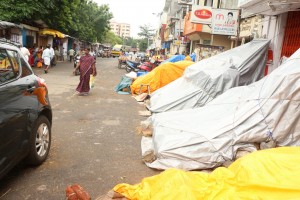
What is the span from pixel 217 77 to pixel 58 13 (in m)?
18.1

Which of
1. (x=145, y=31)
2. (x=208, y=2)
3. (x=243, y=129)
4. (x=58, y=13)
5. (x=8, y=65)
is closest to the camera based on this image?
(x=8, y=65)

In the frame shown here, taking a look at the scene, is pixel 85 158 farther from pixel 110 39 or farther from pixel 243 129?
pixel 110 39

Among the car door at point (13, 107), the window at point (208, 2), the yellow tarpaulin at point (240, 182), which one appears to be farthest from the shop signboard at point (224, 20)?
the window at point (208, 2)

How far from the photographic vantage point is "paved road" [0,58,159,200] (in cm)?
371

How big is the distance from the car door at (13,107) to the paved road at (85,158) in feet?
1.43

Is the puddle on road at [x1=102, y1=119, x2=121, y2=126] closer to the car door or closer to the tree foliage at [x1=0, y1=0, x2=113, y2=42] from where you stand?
the car door

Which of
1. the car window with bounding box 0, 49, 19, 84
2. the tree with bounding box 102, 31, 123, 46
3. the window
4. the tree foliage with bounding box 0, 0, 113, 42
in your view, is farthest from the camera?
the tree with bounding box 102, 31, 123, 46

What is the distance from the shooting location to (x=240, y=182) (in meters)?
2.79

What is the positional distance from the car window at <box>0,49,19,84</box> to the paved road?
51.3 inches

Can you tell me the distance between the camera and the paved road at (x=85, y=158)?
371 cm

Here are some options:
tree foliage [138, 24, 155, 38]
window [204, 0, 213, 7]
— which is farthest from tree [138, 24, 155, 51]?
window [204, 0, 213, 7]

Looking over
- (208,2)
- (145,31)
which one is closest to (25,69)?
(208,2)

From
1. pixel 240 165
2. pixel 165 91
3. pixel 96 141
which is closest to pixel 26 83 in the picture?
pixel 96 141

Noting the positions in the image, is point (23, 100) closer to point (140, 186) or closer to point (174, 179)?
point (140, 186)
